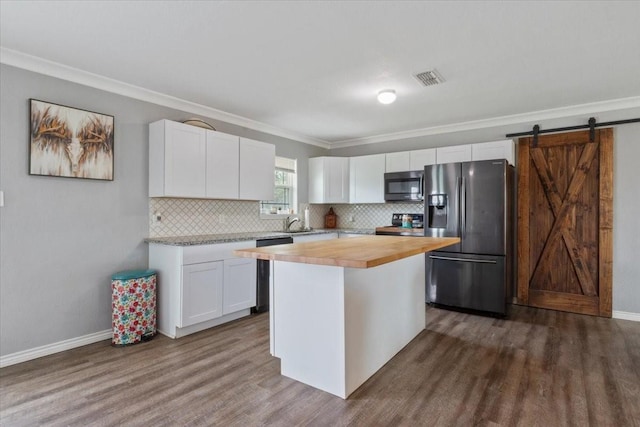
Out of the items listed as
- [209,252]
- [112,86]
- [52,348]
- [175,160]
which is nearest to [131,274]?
[209,252]

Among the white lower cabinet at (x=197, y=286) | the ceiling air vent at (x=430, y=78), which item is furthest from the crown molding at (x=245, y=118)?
the ceiling air vent at (x=430, y=78)

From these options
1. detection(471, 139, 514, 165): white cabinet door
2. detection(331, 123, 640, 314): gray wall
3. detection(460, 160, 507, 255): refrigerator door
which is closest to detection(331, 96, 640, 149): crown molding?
detection(331, 123, 640, 314): gray wall

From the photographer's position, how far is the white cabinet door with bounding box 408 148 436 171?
471 cm

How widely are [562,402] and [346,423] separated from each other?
1373 millimetres

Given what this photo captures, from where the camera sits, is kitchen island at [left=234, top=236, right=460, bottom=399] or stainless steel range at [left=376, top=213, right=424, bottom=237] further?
stainless steel range at [left=376, top=213, right=424, bottom=237]

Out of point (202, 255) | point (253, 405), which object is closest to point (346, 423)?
point (253, 405)

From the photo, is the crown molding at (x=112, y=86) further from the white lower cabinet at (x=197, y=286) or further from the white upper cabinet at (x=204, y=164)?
the white lower cabinet at (x=197, y=286)

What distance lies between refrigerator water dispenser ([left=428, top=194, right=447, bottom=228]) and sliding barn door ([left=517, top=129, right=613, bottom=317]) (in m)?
1.06

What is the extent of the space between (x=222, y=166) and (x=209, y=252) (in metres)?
1.05

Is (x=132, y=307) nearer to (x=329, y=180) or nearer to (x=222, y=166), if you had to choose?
(x=222, y=166)

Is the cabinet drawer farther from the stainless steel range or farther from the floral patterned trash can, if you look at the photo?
the stainless steel range

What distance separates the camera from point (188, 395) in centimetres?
218

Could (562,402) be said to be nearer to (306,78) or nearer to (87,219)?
(306,78)

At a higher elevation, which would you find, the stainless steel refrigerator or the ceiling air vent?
the ceiling air vent
